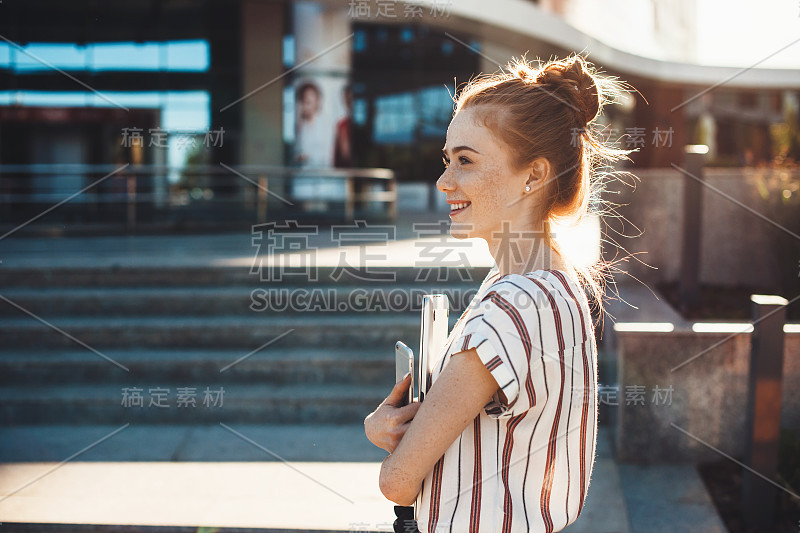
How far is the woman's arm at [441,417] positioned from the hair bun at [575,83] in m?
0.63

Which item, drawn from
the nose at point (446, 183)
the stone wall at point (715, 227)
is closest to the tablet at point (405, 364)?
the nose at point (446, 183)

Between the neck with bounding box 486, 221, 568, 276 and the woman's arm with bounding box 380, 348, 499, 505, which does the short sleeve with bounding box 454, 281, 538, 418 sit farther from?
the neck with bounding box 486, 221, 568, 276

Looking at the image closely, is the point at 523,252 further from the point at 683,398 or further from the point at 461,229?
the point at 683,398

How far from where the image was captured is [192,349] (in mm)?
5777

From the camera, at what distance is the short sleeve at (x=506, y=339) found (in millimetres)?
1346

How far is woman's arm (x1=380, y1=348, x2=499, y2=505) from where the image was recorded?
137 cm

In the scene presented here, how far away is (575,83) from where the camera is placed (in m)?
1.62

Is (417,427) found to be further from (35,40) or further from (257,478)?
(35,40)

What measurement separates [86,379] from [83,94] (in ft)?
47.5

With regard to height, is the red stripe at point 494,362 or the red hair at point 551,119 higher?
the red hair at point 551,119

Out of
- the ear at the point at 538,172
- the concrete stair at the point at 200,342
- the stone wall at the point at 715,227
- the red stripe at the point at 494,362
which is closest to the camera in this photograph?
the red stripe at the point at 494,362

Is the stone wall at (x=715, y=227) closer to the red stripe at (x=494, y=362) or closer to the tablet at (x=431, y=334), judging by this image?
the tablet at (x=431, y=334)

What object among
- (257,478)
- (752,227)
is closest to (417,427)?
(257,478)

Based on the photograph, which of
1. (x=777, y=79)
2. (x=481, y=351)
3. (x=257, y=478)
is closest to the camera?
(x=481, y=351)
